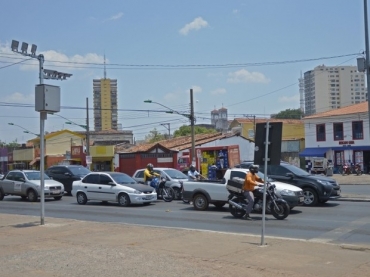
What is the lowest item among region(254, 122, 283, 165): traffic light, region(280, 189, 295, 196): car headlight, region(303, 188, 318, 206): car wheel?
region(303, 188, 318, 206): car wheel

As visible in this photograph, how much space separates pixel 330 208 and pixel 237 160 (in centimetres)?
2286

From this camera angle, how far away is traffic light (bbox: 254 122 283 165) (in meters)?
11.5

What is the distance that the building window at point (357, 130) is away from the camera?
56.2 metres

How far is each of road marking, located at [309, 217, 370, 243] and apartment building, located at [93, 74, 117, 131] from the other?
104 metres

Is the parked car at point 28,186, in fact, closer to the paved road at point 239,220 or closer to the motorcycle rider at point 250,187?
the paved road at point 239,220

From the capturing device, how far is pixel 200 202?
1984cm

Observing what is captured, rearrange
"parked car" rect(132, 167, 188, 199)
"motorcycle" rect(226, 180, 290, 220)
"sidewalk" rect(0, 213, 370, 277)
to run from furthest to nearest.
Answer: "parked car" rect(132, 167, 188, 199)
"motorcycle" rect(226, 180, 290, 220)
"sidewalk" rect(0, 213, 370, 277)

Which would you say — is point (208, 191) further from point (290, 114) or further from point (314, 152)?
point (290, 114)

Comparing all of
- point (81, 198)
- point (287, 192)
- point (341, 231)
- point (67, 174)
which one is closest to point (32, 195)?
point (67, 174)

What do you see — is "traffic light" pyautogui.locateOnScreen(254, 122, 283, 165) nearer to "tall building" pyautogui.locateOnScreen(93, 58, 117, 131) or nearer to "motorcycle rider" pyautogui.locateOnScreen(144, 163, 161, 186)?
"motorcycle rider" pyautogui.locateOnScreen(144, 163, 161, 186)

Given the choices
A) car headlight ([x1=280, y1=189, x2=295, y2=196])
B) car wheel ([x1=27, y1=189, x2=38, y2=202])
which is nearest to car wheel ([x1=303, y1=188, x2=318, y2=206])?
car headlight ([x1=280, y1=189, x2=295, y2=196])

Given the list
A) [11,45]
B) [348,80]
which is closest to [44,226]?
[11,45]

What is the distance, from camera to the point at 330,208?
19719mm

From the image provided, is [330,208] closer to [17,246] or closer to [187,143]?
[17,246]
